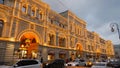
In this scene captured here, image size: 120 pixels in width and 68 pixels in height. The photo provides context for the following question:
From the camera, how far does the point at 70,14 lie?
1697 inches

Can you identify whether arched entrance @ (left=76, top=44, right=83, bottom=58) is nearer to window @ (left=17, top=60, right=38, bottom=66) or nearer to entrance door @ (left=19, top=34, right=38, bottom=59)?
entrance door @ (left=19, top=34, right=38, bottom=59)

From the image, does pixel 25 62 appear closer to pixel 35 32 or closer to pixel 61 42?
pixel 35 32

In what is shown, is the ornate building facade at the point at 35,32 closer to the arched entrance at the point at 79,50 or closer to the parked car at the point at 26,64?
the arched entrance at the point at 79,50

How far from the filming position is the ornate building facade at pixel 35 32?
75.2 ft

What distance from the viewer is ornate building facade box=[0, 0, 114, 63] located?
22906mm

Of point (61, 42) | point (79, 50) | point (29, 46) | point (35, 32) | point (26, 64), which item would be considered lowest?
point (26, 64)

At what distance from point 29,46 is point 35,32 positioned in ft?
12.3

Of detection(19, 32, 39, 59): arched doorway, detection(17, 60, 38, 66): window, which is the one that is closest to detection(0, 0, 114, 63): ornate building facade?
detection(19, 32, 39, 59): arched doorway

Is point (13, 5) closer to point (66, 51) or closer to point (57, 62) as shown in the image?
point (57, 62)

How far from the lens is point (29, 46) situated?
2922 cm

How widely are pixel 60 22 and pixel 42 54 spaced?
1273 centimetres

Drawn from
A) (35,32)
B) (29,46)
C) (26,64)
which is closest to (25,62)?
(26,64)

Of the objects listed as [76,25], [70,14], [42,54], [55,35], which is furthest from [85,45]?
[42,54]

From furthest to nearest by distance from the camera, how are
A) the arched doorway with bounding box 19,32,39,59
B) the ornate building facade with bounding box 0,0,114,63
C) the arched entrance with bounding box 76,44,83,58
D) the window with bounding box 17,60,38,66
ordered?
the arched entrance with bounding box 76,44,83,58 → the arched doorway with bounding box 19,32,39,59 → the ornate building facade with bounding box 0,0,114,63 → the window with bounding box 17,60,38,66
